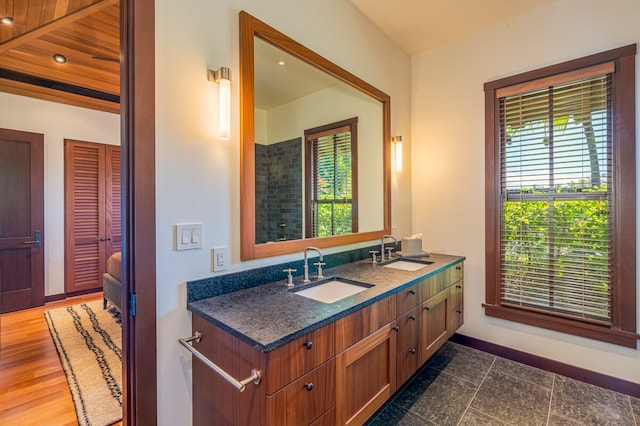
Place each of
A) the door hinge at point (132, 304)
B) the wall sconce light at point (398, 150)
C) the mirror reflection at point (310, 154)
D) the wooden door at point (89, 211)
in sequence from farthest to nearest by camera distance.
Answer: the wooden door at point (89, 211) → the wall sconce light at point (398, 150) → the mirror reflection at point (310, 154) → the door hinge at point (132, 304)

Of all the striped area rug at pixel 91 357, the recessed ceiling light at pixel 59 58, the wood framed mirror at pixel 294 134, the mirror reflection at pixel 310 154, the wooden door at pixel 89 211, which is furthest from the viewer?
the wooden door at pixel 89 211

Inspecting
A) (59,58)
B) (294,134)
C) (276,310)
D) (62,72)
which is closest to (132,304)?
(276,310)

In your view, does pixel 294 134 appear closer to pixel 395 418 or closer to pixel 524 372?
pixel 395 418

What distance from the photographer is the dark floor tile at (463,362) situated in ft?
7.53

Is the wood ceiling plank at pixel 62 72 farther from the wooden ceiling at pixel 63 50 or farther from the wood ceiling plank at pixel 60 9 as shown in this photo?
the wood ceiling plank at pixel 60 9

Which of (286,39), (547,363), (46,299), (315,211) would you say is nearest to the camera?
(286,39)

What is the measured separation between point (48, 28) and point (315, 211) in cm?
269

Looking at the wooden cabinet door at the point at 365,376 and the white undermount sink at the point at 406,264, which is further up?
the white undermount sink at the point at 406,264

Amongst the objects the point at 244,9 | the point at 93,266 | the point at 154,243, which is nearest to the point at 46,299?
A: the point at 93,266

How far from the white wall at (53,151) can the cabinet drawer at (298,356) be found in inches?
179

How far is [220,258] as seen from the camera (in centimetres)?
147

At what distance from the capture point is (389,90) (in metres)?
2.79

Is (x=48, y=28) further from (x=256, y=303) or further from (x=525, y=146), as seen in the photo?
(x=525, y=146)

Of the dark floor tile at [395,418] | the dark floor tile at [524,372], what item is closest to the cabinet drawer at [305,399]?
the dark floor tile at [395,418]
